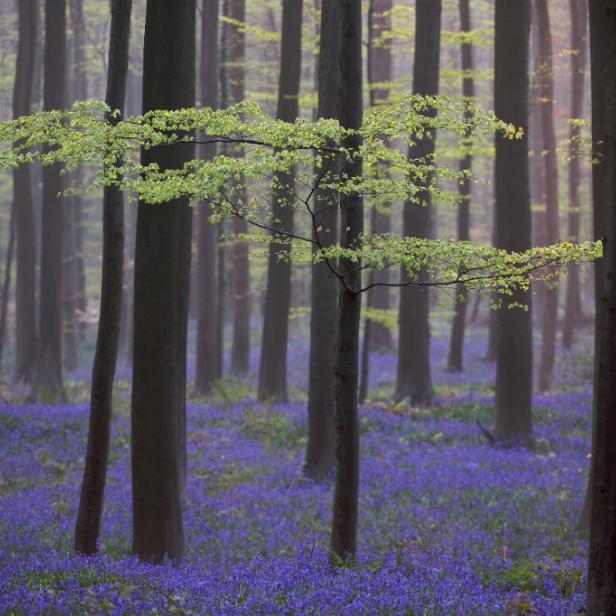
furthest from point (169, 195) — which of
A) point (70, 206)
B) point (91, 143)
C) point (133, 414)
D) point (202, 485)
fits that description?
point (70, 206)

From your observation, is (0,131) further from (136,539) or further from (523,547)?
(523,547)

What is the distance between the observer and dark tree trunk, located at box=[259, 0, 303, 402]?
18.2 meters

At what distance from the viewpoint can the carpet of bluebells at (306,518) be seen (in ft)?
21.5

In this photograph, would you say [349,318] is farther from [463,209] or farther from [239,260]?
[239,260]

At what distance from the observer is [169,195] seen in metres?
6.85

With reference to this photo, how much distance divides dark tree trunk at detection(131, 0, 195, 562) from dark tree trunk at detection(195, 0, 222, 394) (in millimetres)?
13842

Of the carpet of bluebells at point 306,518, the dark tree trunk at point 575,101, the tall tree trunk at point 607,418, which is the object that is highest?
the dark tree trunk at point 575,101

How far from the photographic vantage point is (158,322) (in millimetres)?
8617

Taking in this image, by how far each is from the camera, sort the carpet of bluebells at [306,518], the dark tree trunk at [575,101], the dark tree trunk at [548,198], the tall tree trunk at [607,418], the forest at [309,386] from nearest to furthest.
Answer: the tall tree trunk at [607,418], the carpet of bluebells at [306,518], the forest at [309,386], the dark tree trunk at [548,198], the dark tree trunk at [575,101]

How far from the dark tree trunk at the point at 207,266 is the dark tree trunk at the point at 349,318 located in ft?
48.8

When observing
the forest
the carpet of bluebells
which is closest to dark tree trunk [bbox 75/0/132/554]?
the forest

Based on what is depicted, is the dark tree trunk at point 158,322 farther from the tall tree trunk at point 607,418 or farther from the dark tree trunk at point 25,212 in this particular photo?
the dark tree trunk at point 25,212

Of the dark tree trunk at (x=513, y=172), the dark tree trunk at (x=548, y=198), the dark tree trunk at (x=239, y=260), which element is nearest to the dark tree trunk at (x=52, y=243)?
the dark tree trunk at (x=239, y=260)

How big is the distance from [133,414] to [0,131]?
326 centimetres
